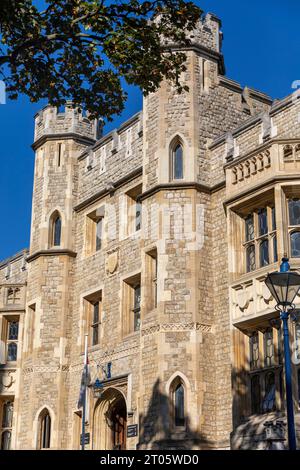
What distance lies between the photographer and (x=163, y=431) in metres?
15.9

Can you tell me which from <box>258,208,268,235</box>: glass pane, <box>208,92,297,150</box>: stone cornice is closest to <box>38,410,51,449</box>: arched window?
<box>258,208,268,235</box>: glass pane

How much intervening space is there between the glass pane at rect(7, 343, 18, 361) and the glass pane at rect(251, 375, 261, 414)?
33.5 ft

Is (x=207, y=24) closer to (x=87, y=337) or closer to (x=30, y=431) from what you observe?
(x=87, y=337)

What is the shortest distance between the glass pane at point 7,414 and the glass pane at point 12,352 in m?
1.31

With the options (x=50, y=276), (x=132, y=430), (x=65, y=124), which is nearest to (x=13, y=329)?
(x=50, y=276)

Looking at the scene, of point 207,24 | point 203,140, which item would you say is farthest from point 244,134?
point 207,24

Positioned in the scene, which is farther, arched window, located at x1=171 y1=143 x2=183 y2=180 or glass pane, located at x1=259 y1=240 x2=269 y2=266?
arched window, located at x1=171 y1=143 x2=183 y2=180

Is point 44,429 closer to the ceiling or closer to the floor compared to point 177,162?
closer to the floor

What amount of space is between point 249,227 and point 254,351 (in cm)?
262

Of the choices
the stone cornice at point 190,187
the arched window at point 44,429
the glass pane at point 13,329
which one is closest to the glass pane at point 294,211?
the stone cornice at point 190,187

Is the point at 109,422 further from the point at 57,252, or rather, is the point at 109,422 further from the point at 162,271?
the point at 57,252

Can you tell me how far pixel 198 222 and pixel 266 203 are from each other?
1.91m

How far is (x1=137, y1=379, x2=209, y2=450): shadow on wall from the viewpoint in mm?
15648

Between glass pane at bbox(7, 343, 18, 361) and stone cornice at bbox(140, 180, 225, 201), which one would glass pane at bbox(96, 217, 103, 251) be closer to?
stone cornice at bbox(140, 180, 225, 201)
